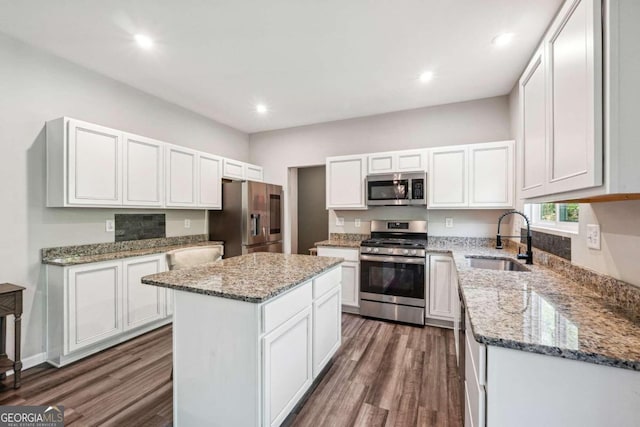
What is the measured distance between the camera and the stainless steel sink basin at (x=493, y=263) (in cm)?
242

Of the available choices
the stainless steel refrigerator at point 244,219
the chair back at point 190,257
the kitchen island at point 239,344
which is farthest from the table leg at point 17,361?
the stainless steel refrigerator at point 244,219

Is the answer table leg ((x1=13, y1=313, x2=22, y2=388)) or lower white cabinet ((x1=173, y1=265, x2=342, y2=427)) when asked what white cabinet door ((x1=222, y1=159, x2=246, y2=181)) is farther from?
lower white cabinet ((x1=173, y1=265, x2=342, y2=427))

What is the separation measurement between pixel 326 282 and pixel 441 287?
5.44 feet

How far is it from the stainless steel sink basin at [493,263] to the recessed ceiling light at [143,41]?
11.1ft

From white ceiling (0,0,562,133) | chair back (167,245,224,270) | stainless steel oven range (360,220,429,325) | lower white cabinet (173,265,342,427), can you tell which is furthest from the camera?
stainless steel oven range (360,220,429,325)

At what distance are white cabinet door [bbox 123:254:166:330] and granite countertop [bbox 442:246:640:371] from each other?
3005mm

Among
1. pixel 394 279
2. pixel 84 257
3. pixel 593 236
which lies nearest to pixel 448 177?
pixel 394 279

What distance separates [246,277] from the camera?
1.76 metres

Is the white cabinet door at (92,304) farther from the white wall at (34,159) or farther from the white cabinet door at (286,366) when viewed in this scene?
the white cabinet door at (286,366)

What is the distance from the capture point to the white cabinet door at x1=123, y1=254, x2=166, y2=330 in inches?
109

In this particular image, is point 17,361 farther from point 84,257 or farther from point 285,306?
point 285,306

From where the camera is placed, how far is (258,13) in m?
2.01

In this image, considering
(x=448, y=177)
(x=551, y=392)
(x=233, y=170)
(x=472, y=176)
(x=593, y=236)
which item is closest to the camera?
(x=551, y=392)

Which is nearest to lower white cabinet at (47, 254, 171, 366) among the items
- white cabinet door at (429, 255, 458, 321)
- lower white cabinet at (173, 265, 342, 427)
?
lower white cabinet at (173, 265, 342, 427)
